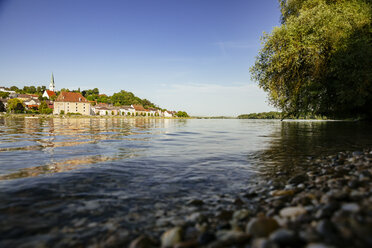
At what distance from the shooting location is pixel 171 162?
9.38 metres

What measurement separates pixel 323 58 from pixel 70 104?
522ft

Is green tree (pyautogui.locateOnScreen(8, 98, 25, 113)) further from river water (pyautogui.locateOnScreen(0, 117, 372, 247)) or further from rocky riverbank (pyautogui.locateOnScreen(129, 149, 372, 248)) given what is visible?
rocky riverbank (pyautogui.locateOnScreen(129, 149, 372, 248))

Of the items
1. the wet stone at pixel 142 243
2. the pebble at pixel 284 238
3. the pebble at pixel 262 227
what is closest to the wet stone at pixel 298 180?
the pebble at pixel 262 227

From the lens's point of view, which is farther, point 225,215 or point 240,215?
point 225,215

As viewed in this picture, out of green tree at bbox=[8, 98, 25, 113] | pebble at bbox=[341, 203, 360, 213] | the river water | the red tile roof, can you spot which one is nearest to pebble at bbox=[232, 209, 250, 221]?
the river water

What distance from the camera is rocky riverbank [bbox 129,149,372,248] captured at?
100 inches

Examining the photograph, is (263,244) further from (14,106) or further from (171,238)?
(14,106)

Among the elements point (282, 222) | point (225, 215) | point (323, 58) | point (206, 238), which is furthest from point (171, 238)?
point (323, 58)

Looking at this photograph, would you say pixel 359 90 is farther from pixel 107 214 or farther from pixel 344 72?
pixel 107 214

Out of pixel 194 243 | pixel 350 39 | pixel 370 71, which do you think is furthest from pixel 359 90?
pixel 194 243

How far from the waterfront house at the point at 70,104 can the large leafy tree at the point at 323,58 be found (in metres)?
151

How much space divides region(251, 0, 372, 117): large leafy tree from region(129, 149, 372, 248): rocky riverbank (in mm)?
17433

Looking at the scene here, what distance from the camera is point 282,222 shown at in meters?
3.12

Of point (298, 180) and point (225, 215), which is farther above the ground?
point (298, 180)
